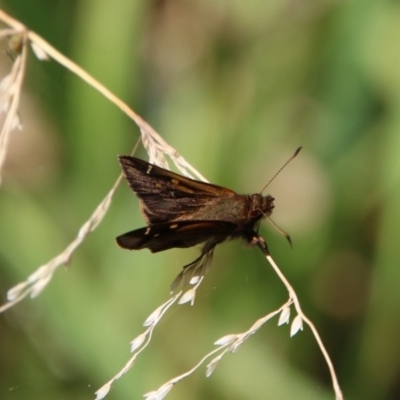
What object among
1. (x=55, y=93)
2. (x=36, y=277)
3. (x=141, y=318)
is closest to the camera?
(x=36, y=277)

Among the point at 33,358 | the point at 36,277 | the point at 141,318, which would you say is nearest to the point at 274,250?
the point at 141,318

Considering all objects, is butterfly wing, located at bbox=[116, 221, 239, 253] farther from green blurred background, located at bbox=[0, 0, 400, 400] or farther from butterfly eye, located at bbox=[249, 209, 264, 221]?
green blurred background, located at bbox=[0, 0, 400, 400]

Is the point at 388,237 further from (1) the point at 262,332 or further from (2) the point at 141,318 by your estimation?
(2) the point at 141,318

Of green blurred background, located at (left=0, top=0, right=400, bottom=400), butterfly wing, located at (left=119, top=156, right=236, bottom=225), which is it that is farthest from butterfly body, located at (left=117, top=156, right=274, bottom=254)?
green blurred background, located at (left=0, top=0, right=400, bottom=400)

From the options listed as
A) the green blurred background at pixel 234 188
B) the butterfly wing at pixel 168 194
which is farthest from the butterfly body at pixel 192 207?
the green blurred background at pixel 234 188

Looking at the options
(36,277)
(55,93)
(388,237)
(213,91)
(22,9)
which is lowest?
(388,237)

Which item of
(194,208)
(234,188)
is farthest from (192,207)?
(234,188)

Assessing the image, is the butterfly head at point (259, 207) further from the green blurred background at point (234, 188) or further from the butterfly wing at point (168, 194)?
the green blurred background at point (234, 188)
